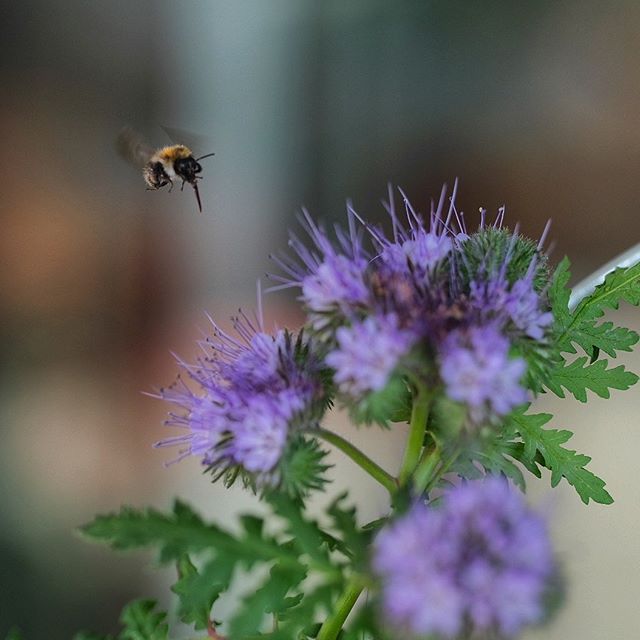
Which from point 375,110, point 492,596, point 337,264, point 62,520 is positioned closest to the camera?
point 492,596

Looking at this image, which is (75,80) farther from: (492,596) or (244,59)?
(492,596)

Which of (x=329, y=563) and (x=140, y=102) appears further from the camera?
(x=140, y=102)

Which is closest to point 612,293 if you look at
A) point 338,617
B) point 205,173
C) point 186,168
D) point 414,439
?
point 414,439

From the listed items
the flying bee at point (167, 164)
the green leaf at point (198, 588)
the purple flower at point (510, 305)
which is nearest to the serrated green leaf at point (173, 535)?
the green leaf at point (198, 588)

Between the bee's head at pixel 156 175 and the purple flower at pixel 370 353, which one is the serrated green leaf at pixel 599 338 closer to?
the purple flower at pixel 370 353

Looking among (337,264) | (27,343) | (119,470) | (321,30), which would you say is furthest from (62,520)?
(337,264)

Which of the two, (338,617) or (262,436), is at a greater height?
(262,436)

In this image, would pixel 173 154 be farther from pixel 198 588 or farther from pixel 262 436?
pixel 198 588
